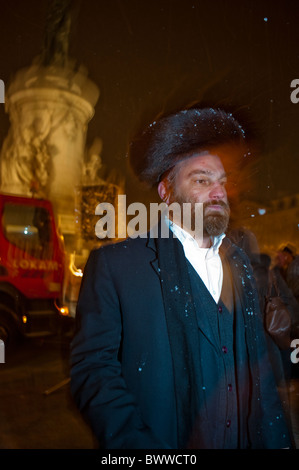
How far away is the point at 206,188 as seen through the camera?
79.0 inches

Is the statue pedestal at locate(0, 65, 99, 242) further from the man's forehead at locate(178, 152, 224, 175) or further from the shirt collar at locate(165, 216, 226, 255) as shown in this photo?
the shirt collar at locate(165, 216, 226, 255)

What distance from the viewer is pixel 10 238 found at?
665cm

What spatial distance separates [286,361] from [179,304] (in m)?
2.47

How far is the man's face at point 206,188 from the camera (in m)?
1.92

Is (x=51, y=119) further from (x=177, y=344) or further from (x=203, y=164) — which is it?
(x=177, y=344)

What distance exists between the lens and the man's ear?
7.09 ft

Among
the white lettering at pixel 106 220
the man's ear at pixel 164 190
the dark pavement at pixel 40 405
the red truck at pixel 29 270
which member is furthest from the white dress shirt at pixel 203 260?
the white lettering at pixel 106 220

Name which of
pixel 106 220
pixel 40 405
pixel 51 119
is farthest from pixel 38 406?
pixel 51 119

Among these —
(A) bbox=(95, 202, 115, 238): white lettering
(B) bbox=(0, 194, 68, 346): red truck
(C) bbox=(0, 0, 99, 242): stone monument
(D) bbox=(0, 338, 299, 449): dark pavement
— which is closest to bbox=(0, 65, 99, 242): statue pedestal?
(C) bbox=(0, 0, 99, 242): stone monument

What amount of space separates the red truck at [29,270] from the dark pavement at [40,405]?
0.54m

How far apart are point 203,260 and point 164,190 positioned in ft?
1.60

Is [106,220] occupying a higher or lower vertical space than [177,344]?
higher
